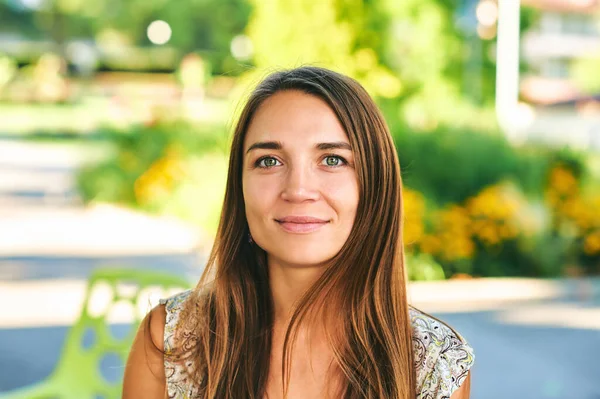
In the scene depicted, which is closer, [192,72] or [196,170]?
[196,170]

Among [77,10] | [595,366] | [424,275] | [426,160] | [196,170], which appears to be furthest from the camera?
[77,10]

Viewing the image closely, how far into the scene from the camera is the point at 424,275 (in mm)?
6727

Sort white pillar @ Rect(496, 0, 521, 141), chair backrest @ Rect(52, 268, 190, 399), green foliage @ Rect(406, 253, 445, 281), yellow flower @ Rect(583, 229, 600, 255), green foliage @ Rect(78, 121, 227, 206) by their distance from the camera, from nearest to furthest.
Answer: chair backrest @ Rect(52, 268, 190, 399)
green foliage @ Rect(406, 253, 445, 281)
yellow flower @ Rect(583, 229, 600, 255)
white pillar @ Rect(496, 0, 521, 141)
green foliage @ Rect(78, 121, 227, 206)

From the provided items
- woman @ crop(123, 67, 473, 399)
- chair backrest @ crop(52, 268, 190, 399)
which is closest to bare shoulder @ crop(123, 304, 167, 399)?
woman @ crop(123, 67, 473, 399)

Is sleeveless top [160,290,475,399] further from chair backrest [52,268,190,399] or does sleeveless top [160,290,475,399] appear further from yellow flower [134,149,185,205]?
yellow flower [134,149,185,205]

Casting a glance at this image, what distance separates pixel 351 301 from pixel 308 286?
0.31 ft

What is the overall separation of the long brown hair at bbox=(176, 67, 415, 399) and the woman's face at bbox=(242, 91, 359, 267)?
29 millimetres

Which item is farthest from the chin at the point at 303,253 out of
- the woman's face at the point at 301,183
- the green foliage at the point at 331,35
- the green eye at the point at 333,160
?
the green foliage at the point at 331,35

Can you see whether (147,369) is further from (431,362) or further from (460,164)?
(460,164)

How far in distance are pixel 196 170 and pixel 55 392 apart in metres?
7.00

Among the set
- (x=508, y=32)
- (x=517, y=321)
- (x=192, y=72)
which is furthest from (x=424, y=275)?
(x=192, y=72)

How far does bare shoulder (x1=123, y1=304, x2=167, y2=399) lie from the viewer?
1.84 metres

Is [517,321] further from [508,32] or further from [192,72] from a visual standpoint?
[192,72]

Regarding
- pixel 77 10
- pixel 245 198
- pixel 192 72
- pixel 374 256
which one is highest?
pixel 77 10
